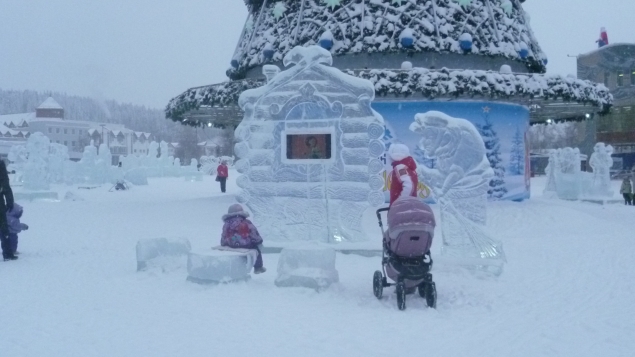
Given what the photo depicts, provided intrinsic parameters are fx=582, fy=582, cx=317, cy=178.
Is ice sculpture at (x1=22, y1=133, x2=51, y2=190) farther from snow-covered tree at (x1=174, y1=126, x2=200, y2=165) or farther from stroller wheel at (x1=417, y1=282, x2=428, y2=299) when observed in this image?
snow-covered tree at (x1=174, y1=126, x2=200, y2=165)

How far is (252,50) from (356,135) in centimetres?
1071

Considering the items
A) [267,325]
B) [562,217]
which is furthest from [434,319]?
[562,217]

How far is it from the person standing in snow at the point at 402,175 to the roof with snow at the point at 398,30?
8832 mm

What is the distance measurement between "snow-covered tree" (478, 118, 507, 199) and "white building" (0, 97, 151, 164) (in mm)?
85534

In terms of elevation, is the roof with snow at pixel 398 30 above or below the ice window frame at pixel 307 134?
above

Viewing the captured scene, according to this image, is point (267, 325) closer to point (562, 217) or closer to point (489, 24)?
point (562, 217)

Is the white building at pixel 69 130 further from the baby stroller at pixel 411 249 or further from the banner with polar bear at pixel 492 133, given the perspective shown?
the baby stroller at pixel 411 249

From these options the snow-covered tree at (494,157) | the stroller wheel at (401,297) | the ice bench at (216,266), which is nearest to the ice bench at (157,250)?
the ice bench at (216,266)

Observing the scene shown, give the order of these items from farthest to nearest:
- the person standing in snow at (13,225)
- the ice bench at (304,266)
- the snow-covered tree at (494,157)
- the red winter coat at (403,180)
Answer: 1. the snow-covered tree at (494,157)
2. the person standing in snow at (13,225)
3. the red winter coat at (403,180)
4. the ice bench at (304,266)

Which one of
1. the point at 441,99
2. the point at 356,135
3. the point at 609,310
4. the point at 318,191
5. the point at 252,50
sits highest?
the point at 252,50

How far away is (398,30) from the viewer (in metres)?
18.2

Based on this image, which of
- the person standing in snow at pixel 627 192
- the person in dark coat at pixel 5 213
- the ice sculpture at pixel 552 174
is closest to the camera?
the person in dark coat at pixel 5 213

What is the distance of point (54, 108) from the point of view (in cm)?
10188

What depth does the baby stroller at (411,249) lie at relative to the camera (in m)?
6.93
